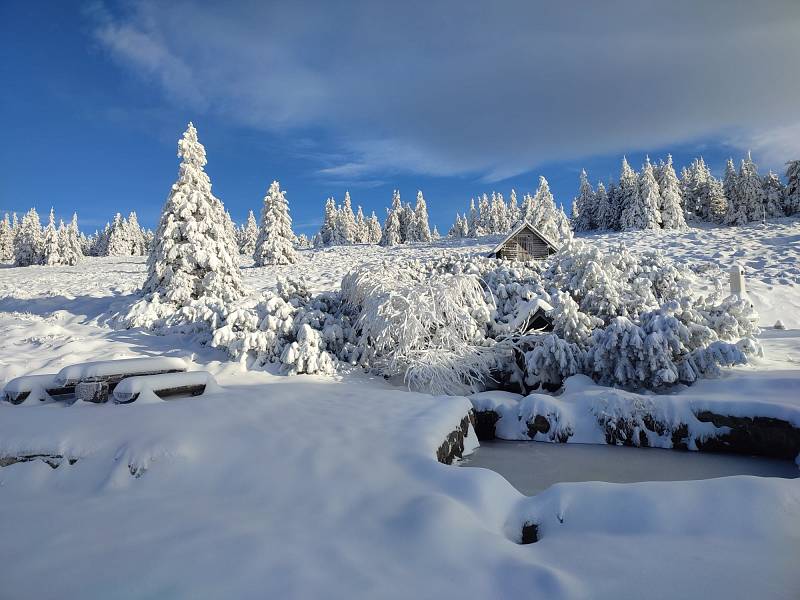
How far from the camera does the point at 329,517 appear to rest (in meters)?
4.14

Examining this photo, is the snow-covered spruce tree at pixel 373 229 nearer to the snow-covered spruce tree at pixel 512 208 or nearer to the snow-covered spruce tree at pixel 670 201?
the snow-covered spruce tree at pixel 512 208

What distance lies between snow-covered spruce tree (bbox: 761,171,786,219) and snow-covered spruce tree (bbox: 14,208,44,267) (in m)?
97.2

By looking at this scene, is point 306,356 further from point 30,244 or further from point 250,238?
point 30,244

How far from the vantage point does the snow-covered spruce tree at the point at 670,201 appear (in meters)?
49.6

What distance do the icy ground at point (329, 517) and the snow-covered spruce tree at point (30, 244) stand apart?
226ft

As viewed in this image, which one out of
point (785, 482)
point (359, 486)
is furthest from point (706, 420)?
point (359, 486)

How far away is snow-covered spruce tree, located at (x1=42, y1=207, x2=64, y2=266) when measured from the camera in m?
54.4

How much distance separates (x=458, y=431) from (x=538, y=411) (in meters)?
2.35

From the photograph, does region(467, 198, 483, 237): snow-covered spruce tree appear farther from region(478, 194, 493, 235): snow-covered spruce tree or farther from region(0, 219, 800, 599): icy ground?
region(0, 219, 800, 599): icy ground

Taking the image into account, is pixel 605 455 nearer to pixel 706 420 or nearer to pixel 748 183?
pixel 706 420

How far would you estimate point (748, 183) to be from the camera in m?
48.4

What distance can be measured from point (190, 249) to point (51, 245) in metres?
52.7

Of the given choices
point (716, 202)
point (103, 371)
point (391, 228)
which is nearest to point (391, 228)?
point (391, 228)

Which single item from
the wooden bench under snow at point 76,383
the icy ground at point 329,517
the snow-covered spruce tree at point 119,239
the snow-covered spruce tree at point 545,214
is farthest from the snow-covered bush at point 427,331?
the snow-covered spruce tree at point 119,239
